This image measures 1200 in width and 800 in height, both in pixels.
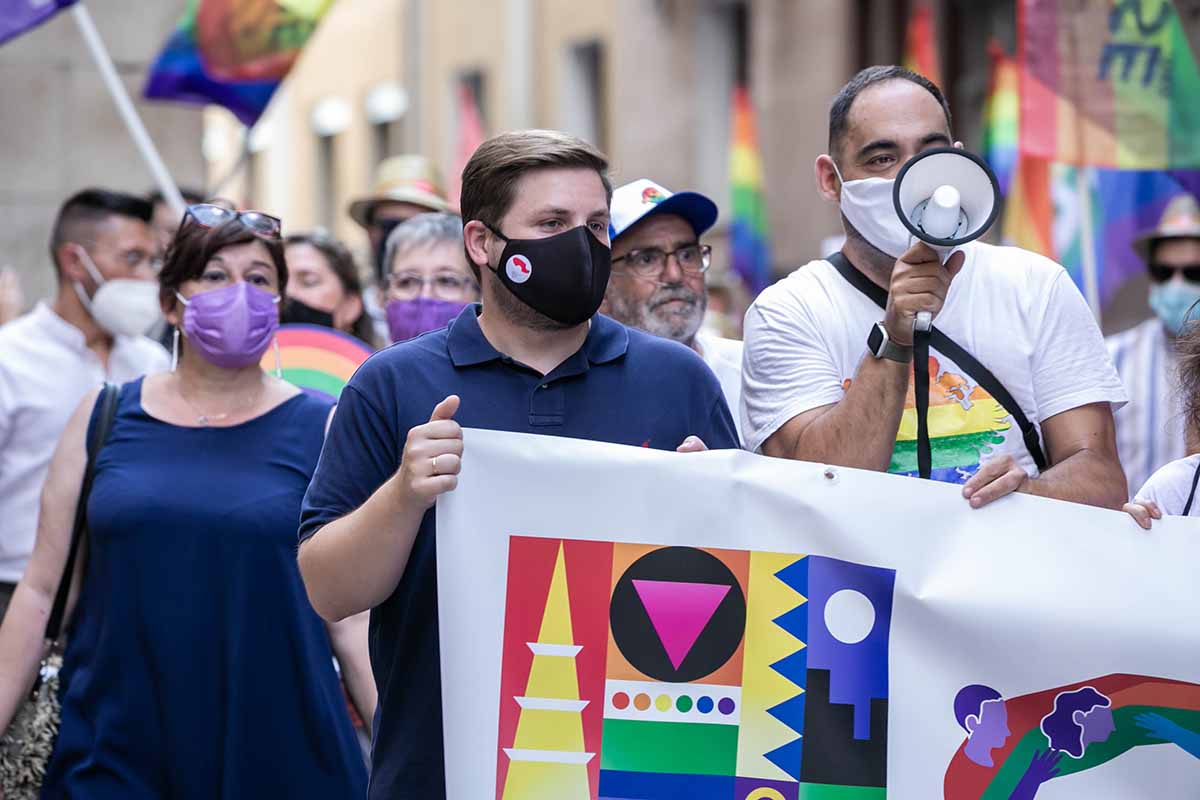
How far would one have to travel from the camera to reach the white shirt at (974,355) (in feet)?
12.3

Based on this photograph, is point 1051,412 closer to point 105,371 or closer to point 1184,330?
point 1184,330

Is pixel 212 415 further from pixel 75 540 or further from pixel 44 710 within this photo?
pixel 44 710

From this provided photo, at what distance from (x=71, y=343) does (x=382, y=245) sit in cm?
128

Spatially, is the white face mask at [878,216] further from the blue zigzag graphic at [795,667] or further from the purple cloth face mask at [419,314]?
the purple cloth face mask at [419,314]

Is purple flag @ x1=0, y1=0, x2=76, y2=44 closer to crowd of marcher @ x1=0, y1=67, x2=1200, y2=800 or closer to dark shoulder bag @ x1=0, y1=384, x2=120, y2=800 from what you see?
crowd of marcher @ x1=0, y1=67, x2=1200, y2=800

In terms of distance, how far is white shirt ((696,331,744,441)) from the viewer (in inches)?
199

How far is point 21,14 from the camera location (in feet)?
26.8

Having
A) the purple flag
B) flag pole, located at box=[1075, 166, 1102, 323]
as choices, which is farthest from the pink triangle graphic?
the purple flag

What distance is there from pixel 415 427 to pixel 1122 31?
5359mm

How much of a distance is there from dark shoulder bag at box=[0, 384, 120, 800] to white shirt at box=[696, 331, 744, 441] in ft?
5.21

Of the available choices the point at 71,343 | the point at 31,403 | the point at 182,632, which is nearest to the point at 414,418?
the point at 182,632

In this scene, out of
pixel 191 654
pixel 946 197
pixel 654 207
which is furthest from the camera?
pixel 654 207

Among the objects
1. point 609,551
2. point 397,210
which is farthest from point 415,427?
point 397,210

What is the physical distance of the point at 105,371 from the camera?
6.34 metres
